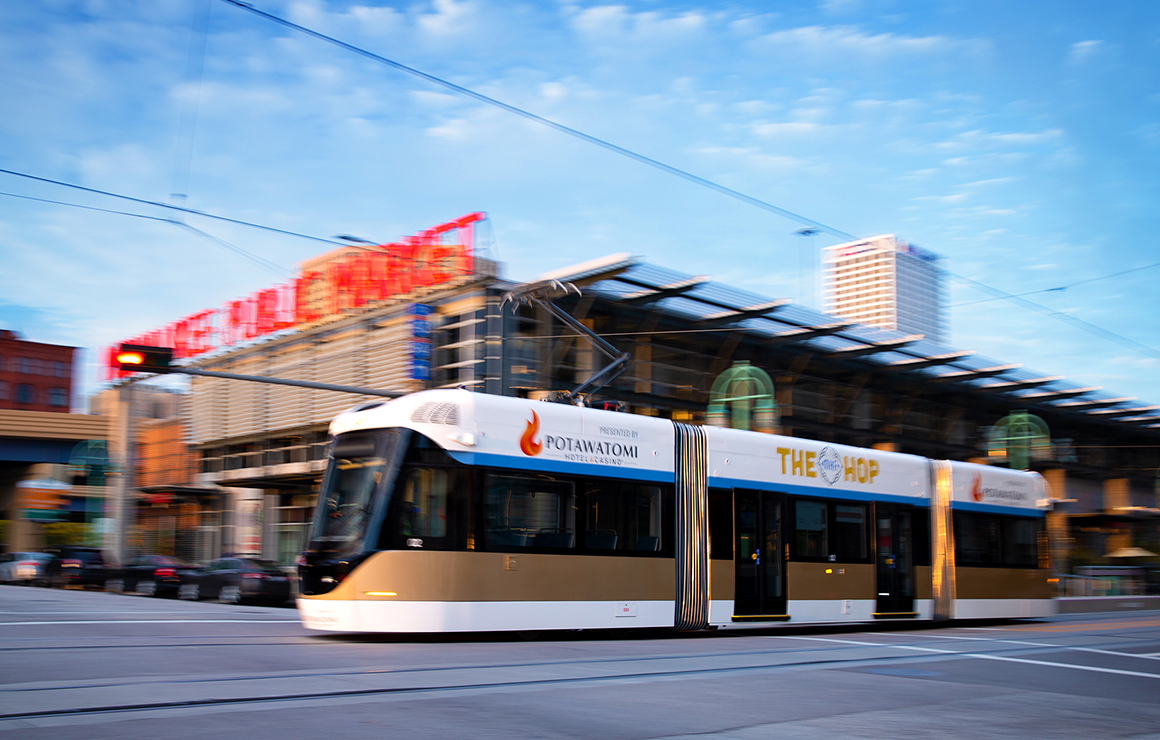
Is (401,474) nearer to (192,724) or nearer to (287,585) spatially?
(192,724)

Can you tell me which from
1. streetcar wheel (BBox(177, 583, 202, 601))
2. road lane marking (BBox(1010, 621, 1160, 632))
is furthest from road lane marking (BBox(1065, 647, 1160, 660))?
streetcar wheel (BBox(177, 583, 202, 601))

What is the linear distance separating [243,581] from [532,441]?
14.0 metres

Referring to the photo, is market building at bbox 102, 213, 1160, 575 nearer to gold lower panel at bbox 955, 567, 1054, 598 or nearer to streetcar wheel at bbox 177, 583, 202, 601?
streetcar wheel at bbox 177, 583, 202, 601

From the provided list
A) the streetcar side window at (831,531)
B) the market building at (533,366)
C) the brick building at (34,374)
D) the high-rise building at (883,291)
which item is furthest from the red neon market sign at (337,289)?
the high-rise building at (883,291)

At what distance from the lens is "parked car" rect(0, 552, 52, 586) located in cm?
3728

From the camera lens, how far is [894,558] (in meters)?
18.9

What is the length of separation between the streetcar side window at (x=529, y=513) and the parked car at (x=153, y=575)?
17314mm

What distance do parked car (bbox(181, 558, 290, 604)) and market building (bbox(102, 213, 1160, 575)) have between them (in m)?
4.19

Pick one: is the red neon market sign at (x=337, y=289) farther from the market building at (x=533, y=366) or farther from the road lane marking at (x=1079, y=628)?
the road lane marking at (x=1079, y=628)

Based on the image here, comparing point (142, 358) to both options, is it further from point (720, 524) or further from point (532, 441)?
point (720, 524)

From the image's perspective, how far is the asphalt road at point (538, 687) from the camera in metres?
6.46

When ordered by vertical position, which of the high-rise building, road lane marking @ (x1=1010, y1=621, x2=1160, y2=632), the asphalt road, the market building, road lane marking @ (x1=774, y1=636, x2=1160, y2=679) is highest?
the high-rise building

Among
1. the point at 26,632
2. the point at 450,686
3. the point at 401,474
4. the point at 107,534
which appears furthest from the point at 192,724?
the point at 107,534

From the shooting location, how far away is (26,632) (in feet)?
40.7
